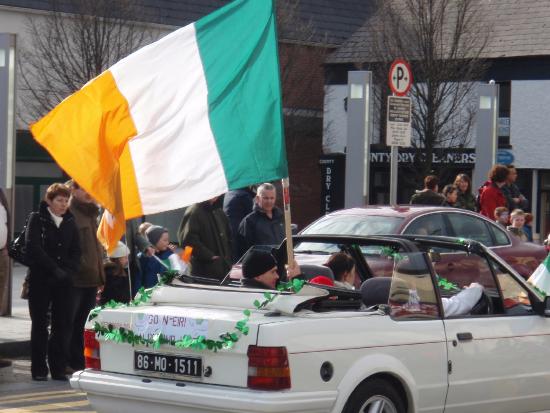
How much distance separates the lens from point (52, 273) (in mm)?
11203

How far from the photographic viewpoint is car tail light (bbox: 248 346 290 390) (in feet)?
22.5

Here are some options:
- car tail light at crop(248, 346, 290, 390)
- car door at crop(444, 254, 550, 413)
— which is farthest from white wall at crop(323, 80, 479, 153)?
car tail light at crop(248, 346, 290, 390)

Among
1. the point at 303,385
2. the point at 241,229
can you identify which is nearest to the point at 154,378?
the point at 303,385

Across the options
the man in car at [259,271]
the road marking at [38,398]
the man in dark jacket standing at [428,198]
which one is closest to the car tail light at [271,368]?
the man in car at [259,271]

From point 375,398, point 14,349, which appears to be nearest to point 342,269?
point 375,398

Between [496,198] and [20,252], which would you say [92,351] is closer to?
[20,252]

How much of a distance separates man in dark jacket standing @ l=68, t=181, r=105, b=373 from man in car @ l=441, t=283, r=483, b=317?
164 inches

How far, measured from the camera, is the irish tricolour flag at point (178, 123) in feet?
26.7

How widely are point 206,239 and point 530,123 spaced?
28.4m

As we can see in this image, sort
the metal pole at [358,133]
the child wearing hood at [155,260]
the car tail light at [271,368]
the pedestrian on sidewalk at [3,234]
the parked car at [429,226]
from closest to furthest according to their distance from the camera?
the car tail light at [271,368]
the pedestrian on sidewalk at [3,234]
the child wearing hood at [155,260]
the parked car at [429,226]
the metal pole at [358,133]

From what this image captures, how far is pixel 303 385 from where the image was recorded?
273 inches

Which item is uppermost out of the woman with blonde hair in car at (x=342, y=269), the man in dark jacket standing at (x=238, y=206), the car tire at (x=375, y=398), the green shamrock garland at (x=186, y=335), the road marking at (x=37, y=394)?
the man in dark jacket standing at (x=238, y=206)

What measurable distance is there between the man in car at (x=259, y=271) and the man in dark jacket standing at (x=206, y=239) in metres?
4.82

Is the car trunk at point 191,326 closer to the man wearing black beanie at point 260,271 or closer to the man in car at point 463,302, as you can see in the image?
the man wearing black beanie at point 260,271
